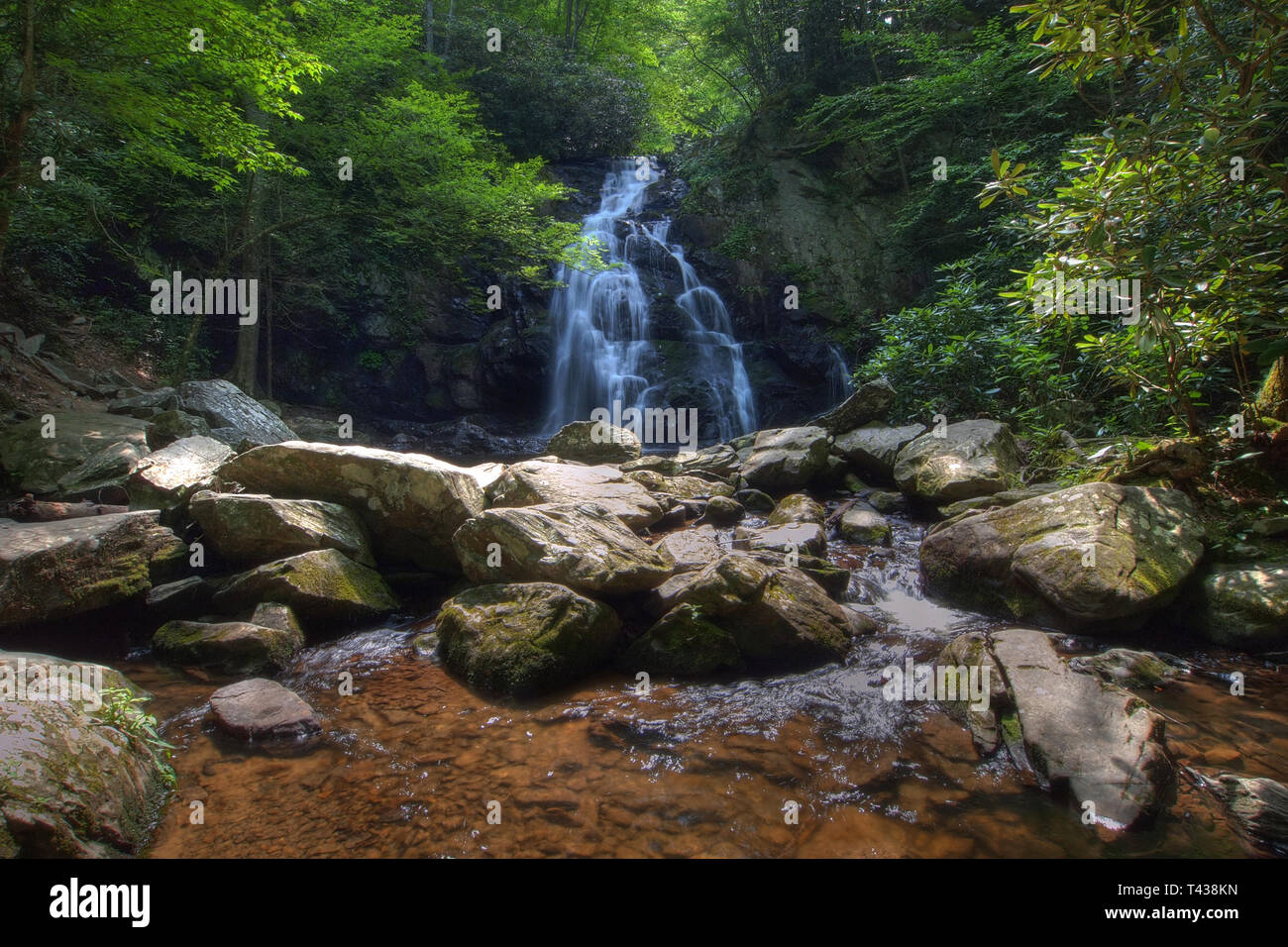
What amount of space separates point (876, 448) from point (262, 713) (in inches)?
294

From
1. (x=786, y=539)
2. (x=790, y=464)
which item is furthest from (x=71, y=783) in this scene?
(x=790, y=464)

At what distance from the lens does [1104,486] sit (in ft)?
16.3

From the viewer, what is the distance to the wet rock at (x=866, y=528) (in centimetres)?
654

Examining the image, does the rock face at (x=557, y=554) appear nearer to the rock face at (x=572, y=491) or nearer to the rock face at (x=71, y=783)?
the rock face at (x=572, y=491)

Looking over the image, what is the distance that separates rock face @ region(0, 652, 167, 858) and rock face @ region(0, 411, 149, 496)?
4.75 metres

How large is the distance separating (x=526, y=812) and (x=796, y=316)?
15.6 meters

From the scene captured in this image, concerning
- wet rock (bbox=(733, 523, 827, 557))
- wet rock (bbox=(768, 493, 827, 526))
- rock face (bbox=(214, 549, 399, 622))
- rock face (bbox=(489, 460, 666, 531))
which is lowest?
rock face (bbox=(214, 549, 399, 622))

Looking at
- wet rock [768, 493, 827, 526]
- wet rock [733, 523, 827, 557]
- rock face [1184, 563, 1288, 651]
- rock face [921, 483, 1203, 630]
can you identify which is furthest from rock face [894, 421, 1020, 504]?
rock face [1184, 563, 1288, 651]

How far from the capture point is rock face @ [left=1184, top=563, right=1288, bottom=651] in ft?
13.5

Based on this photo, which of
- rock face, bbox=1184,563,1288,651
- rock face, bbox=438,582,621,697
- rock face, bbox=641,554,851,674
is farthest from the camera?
rock face, bbox=641,554,851,674

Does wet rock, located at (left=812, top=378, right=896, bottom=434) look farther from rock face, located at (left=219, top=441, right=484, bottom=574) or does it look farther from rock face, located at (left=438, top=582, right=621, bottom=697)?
rock face, located at (left=438, top=582, right=621, bottom=697)

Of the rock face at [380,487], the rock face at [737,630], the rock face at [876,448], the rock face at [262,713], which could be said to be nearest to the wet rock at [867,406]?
the rock face at [876,448]

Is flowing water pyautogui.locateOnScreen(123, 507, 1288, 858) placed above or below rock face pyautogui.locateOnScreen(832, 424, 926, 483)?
below
